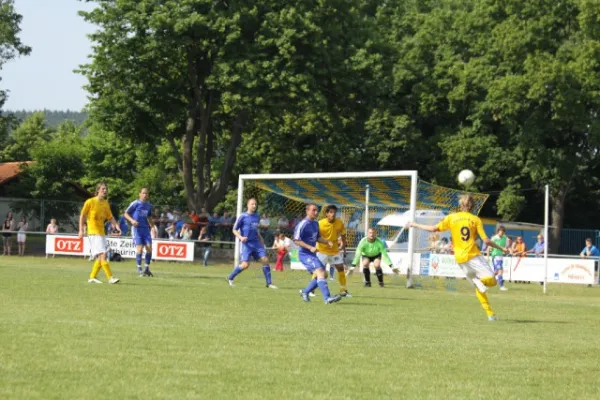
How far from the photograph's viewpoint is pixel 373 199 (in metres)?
34.4

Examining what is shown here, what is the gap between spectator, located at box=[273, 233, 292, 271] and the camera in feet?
128

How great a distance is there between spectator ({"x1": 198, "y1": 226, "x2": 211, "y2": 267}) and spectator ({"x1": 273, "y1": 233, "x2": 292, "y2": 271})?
8.45 ft

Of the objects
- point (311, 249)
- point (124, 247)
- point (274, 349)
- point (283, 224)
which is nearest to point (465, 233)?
point (311, 249)

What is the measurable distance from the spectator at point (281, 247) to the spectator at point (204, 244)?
2.58 meters

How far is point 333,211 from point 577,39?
3530 centimetres

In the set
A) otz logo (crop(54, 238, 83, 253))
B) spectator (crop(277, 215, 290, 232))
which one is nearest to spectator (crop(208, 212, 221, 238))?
spectator (crop(277, 215, 290, 232))

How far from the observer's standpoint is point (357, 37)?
49.6 metres

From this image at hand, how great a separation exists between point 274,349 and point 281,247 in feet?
91.9

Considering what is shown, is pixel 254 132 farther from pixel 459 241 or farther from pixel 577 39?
pixel 459 241

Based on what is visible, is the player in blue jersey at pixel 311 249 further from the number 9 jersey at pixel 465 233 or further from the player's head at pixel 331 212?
the number 9 jersey at pixel 465 233

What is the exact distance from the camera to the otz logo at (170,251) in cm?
3891

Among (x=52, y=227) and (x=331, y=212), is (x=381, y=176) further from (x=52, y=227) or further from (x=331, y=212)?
(x=52, y=227)

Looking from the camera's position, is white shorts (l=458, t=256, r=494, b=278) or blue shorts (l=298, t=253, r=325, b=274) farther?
blue shorts (l=298, t=253, r=325, b=274)

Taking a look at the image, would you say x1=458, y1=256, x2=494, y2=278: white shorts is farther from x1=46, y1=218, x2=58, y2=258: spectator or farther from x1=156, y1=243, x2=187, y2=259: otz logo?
x1=46, y1=218, x2=58, y2=258: spectator
